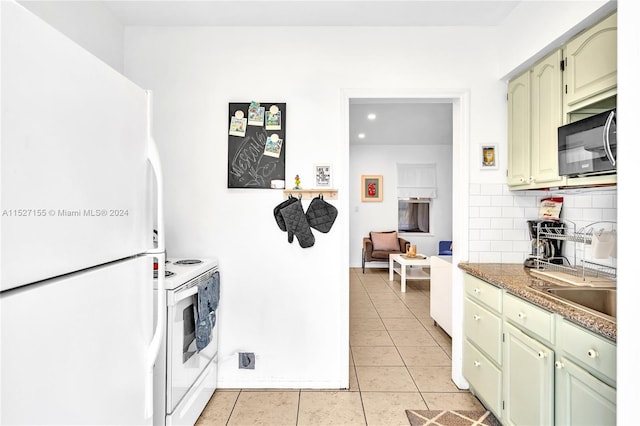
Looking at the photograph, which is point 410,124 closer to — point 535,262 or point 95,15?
point 535,262

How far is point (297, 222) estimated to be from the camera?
2.44m

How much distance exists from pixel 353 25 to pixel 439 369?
8.86 ft

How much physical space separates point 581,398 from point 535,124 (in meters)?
1.53

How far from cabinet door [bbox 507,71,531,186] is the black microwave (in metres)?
0.37

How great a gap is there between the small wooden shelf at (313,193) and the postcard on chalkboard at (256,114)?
20.6 inches

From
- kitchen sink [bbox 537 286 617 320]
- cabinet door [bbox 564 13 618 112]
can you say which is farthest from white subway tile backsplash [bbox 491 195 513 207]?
kitchen sink [bbox 537 286 617 320]

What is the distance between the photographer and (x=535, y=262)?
230 centimetres

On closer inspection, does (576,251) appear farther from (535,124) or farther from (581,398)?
(581,398)

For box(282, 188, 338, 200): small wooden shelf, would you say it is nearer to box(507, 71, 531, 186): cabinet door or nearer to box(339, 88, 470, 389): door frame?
box(339, 88, 470, 389): door frame

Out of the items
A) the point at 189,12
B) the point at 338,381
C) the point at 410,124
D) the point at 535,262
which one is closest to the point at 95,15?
the point at 189,12

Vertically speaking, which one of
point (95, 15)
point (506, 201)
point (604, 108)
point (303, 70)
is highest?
point (95, 15)

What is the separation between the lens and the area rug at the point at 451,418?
6.82 ft

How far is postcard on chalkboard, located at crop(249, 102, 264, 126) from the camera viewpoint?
8.09 feet

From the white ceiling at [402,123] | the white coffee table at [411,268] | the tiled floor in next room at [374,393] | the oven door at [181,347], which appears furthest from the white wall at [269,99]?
the white coffee table at [411,268]
